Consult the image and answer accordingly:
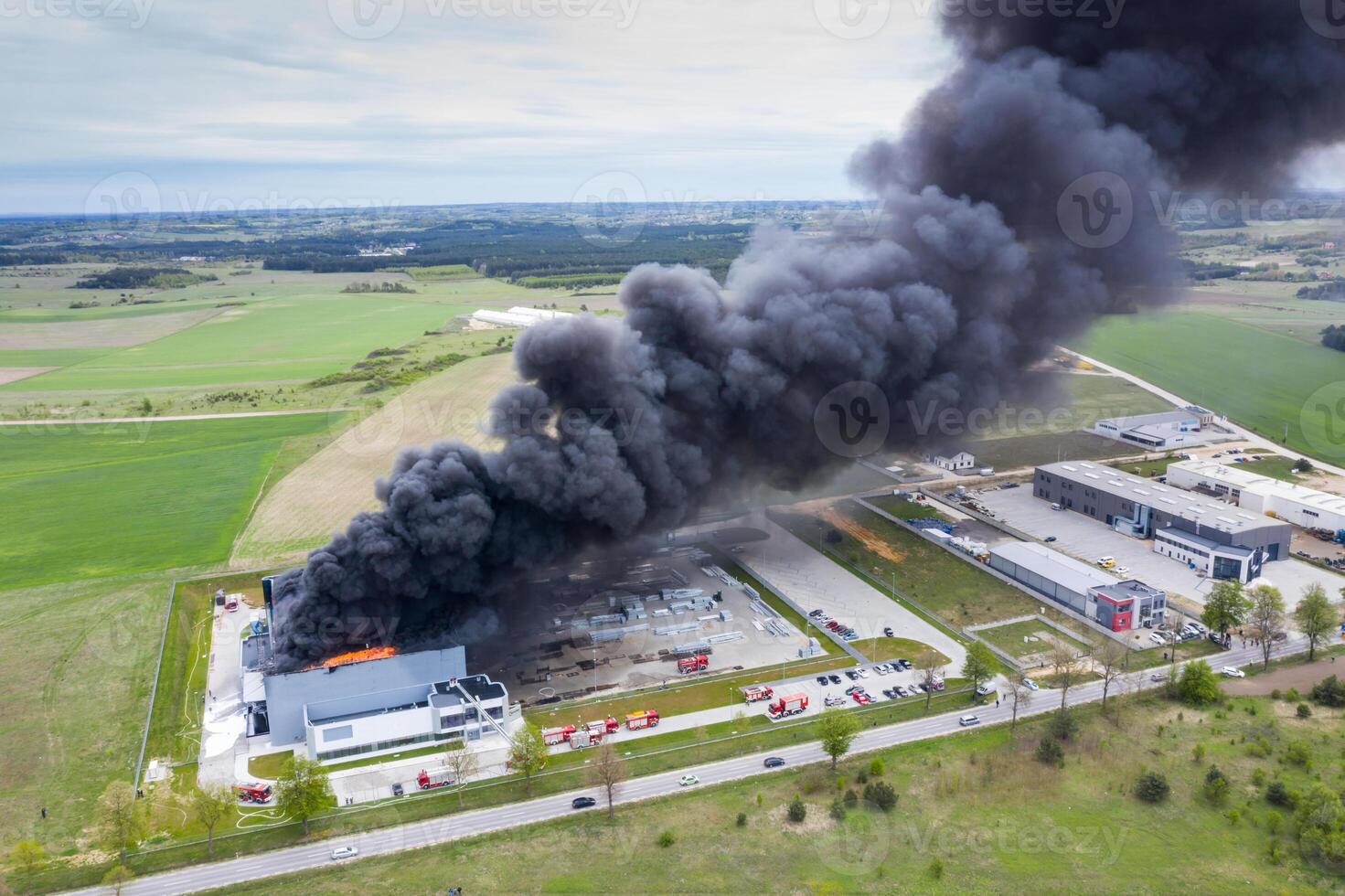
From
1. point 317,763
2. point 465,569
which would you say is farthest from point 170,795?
point 465,569

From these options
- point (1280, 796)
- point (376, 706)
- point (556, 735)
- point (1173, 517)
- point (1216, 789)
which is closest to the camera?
point (1280, 796)

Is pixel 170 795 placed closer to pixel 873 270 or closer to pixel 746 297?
pixel 746 297

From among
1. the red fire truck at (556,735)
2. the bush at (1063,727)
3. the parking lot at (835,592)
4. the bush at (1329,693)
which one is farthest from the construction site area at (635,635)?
the bush at (1329,693)

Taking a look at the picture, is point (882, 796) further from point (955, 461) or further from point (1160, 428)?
point (1160, 428)

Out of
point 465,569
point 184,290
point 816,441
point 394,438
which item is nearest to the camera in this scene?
point 465,569

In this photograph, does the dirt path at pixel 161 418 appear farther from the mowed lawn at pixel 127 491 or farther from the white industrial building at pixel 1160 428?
the white industrial building at pixel 1160 428

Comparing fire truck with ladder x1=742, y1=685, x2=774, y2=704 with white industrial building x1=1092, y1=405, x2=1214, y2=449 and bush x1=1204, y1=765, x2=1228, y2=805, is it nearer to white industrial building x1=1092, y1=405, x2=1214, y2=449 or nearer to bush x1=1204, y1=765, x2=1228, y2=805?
bush x1=1204, y1=765, x2=1228, y2=805

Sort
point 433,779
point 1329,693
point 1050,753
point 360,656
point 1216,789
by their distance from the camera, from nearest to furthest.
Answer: point 1216,789 → point 1050,753 → point 433,779 → point 1329,693 → point 360,656

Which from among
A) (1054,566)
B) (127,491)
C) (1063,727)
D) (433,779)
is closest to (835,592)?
(1054,566)
